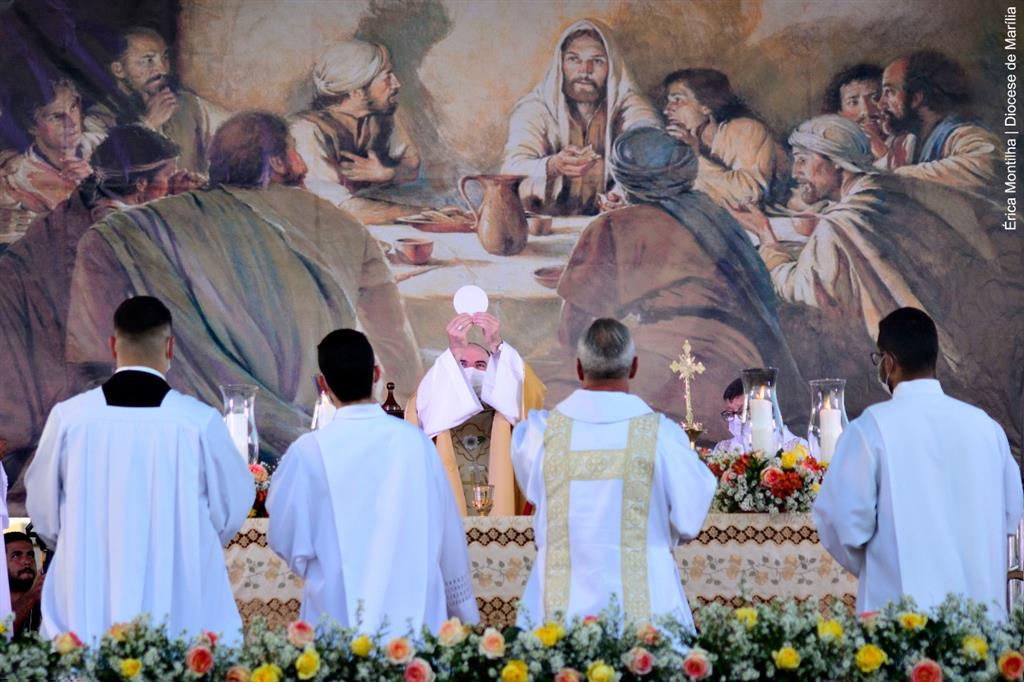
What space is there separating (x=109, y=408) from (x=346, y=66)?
7259mm

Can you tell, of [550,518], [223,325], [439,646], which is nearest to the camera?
[439,646]

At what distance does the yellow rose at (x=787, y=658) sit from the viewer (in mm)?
4020

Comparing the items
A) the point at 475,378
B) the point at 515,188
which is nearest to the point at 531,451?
the point at 475,378

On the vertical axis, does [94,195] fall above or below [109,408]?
above

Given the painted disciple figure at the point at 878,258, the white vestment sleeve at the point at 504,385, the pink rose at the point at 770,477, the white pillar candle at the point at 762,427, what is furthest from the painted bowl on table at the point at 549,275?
the pink rose at the point at 770,477

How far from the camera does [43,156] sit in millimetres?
12062

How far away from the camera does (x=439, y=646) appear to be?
4.20 metres

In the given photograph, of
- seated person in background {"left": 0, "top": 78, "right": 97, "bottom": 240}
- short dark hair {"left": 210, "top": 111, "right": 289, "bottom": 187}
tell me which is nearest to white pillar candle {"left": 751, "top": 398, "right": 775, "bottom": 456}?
short dark hair {"left": 210, "top": 111, "right": 289, "bottom": 187}

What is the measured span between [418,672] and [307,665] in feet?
0.99

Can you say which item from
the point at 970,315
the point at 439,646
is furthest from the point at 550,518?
the point at 970,315

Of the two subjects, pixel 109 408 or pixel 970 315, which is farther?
pixel 970 315

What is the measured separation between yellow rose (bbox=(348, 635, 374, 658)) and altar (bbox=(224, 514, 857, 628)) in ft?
8.25

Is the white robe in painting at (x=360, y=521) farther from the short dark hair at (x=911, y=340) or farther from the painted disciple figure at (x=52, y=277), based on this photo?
the painted disciple figure at (x=52, y=277)

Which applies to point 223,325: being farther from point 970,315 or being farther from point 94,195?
point 970,315
